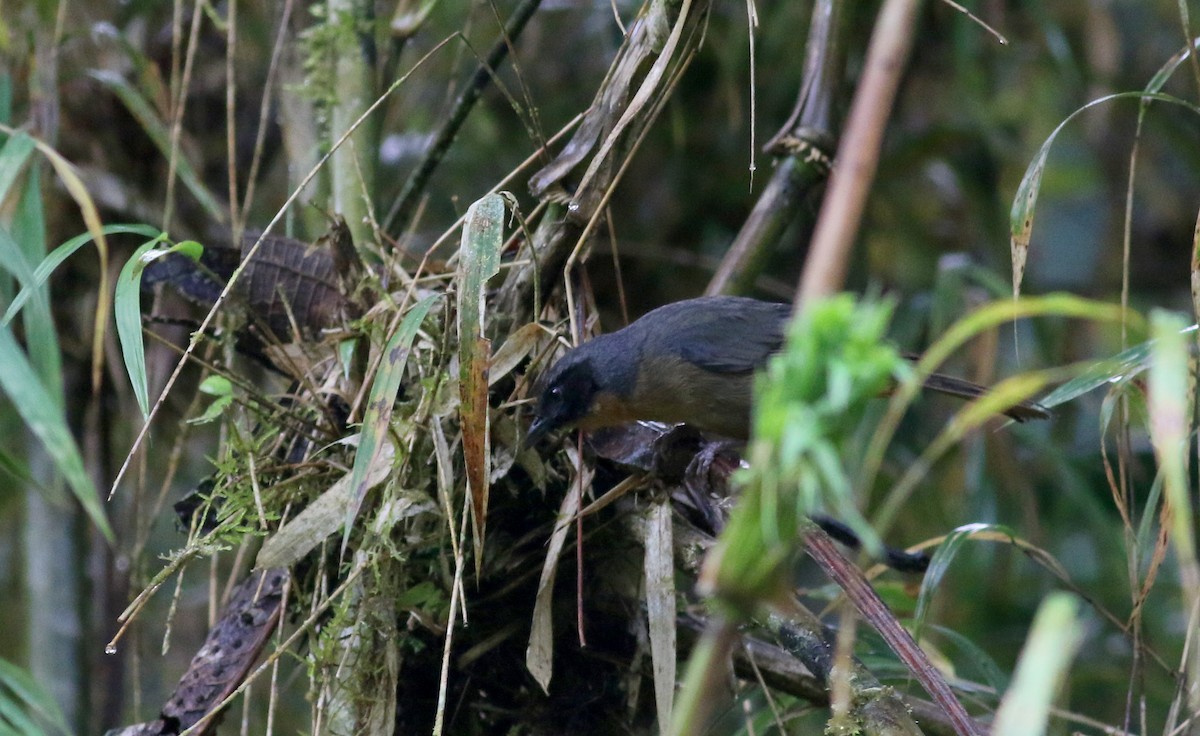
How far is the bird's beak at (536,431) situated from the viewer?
246 centimetres

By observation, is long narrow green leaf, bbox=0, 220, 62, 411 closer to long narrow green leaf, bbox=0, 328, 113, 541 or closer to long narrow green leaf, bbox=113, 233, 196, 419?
long narrow green leaf, bbox=113, 233, 196, 419

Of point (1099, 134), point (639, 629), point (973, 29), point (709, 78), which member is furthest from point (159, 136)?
point (1099, 134)

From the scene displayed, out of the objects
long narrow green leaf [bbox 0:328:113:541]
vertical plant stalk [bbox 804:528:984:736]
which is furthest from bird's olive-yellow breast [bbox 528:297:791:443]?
long narrow green leaf [bbox 0:328:113:541]

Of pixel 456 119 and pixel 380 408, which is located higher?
pixel 456 119

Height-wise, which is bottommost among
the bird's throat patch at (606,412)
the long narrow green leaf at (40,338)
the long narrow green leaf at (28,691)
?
the long narrow green leaf at (28,691)

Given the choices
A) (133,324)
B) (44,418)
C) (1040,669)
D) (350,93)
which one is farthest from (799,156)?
(1040,669)

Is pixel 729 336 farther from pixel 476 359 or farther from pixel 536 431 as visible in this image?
pixel 476 359

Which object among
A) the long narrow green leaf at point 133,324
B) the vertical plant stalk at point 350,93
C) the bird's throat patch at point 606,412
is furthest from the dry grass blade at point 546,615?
the vertical plant stalk at point 350,93

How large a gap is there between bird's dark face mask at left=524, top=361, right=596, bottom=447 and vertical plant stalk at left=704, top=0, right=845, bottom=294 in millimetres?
693

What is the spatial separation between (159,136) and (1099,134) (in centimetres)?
569

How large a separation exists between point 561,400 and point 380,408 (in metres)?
0.63

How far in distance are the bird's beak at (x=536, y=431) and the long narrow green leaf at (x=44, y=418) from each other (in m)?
0.96

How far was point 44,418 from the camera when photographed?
162 cm

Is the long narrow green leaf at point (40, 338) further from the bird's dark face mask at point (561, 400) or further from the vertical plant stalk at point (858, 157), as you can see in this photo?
the vertical plant stalk at point (858, 157)
